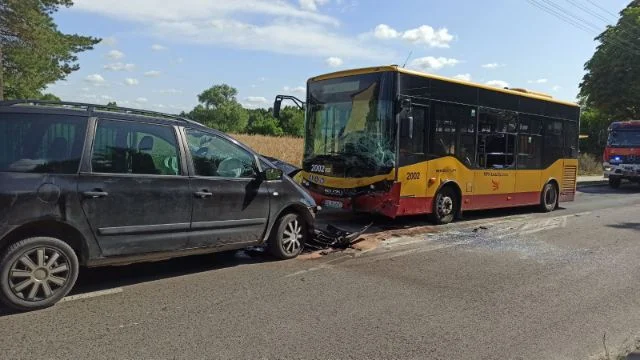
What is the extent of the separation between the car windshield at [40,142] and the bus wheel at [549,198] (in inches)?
454

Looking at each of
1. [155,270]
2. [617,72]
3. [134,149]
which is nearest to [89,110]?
[134,149]

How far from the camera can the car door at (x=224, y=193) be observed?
6234 millimetres

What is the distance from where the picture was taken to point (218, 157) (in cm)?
654

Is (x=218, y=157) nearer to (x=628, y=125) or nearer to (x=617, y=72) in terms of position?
(x=628, y=125)

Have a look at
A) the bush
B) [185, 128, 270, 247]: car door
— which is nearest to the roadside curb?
the bush

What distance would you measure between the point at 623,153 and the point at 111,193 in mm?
23683

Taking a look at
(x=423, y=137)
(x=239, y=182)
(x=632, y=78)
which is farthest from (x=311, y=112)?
(x=632, y=78)

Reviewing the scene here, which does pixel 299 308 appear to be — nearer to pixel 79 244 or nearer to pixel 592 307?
pixel 79 244

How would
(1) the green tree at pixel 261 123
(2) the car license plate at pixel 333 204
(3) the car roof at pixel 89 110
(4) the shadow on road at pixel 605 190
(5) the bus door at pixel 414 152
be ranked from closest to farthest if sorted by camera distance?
(3) the car roof at pixel 89 110 < (5) the bus door at pixel 414 152 < (2) the car license plate at pixel 333 204 < (4) the shadow on road at pixel 605 190 < (1) the green tree at pixel 261 123

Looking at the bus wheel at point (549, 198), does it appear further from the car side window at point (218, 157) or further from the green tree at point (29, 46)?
Result: the green tree at point (29, 46)

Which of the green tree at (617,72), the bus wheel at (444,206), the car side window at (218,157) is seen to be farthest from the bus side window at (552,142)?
the green tree at (617,72)

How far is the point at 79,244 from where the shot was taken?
210 inches

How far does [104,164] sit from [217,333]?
2076 millimetres

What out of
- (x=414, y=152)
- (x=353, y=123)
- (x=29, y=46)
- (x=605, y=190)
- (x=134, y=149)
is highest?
(x=29, y=46)
